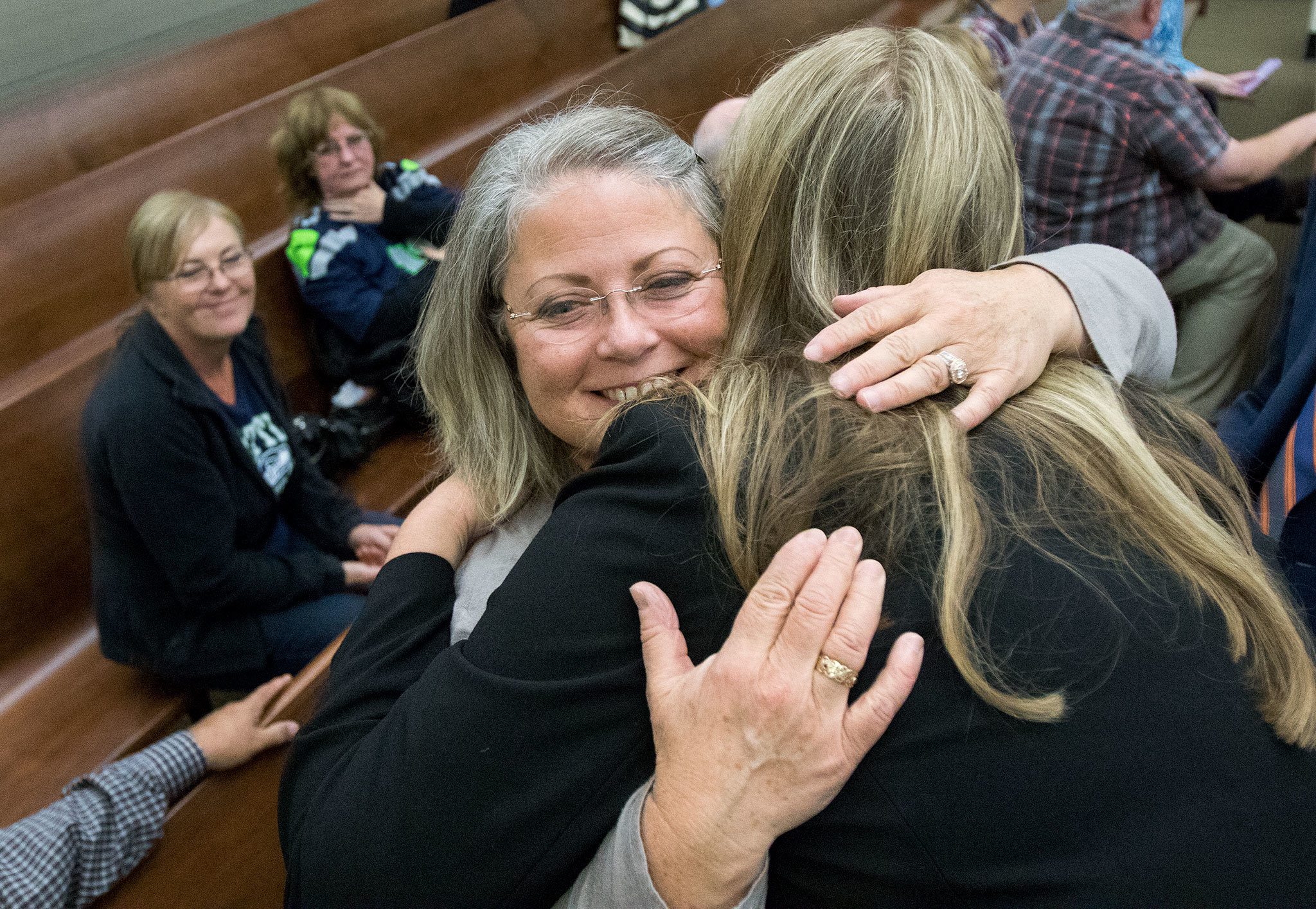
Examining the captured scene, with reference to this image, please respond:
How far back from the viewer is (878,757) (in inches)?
34.8

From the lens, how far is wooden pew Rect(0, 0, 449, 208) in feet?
10.7

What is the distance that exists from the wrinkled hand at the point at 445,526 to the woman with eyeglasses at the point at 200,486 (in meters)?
Answer: 1.13

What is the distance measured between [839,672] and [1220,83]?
4328mm

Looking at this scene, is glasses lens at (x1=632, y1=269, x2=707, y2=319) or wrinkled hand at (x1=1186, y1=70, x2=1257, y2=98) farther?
wrinkled hand at (x1=1186, y1=70, x2=1257, y2=98)

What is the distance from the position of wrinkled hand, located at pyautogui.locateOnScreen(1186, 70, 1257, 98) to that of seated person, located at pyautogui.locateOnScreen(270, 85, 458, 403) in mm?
3002

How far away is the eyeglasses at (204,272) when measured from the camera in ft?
8.27

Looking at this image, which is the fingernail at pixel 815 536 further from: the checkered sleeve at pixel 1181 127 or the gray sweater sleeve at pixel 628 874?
the checkered sleeve at pixel 1181 127

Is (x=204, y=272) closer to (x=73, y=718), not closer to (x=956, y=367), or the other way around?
(x=73, y=718)

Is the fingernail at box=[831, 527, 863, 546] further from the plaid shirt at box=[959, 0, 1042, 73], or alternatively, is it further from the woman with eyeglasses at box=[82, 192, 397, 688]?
the plaid shirt at box=[959, 0, 1042, 73]

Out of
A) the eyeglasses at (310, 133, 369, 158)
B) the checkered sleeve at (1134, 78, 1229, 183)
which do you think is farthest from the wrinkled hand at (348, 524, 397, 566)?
the checkered sleeve at (1134, 78, 1229, 183)

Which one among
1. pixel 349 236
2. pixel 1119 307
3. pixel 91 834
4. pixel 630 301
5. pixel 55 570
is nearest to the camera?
pixel 1119 307

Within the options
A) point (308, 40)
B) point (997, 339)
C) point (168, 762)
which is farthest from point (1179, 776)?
point (308, 40)

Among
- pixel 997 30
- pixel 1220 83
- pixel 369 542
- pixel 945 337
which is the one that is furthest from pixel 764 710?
pixel 1220 83

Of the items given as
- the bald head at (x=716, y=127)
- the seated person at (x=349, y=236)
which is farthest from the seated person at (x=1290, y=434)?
the seated person at (x=349, y=236)
